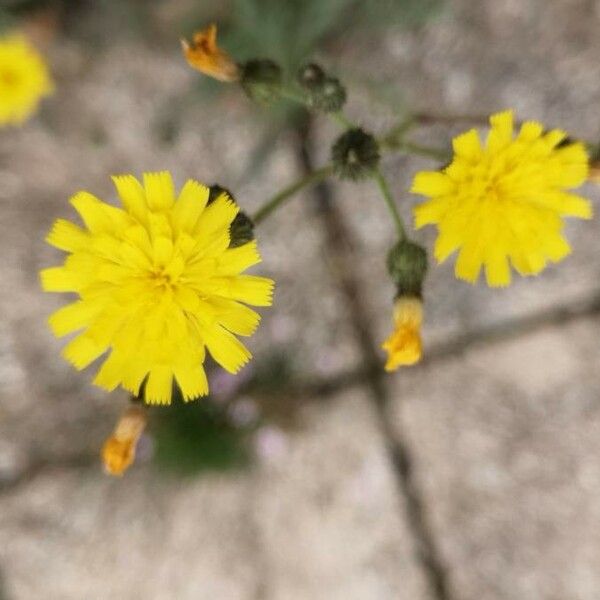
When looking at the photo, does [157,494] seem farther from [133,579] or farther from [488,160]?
[488,160]

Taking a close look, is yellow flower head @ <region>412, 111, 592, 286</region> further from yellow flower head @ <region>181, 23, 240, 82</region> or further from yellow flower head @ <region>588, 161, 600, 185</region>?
yellow flower head @ <region>181, 23, 240, 82</region>

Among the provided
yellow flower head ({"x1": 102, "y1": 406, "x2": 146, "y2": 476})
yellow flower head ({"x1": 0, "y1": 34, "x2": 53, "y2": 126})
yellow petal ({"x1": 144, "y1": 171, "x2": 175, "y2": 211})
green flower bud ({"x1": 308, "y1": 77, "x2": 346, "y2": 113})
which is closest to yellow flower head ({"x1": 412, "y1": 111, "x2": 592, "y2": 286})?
green flower bud ({"x1": 308, "y1": 77, "x2": 346, "y2": 113})

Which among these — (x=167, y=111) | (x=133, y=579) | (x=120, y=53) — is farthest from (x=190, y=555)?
(x=120, y=53)

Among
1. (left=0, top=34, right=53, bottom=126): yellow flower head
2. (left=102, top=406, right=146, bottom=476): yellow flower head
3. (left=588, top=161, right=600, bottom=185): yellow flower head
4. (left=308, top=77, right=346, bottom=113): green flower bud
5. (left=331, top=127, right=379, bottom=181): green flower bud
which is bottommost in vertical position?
(left=102, top=406, right=146, bottom=476): yellow flower head

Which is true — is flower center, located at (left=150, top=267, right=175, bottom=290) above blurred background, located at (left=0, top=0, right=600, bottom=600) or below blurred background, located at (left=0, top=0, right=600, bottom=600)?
below

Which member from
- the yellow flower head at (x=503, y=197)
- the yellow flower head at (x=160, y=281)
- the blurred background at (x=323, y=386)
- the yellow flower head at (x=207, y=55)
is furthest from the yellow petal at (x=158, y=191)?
the blurred background at (x=323, y=386)

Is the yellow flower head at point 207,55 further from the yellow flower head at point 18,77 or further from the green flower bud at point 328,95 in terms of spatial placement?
the yellow flower head at point 18,77
